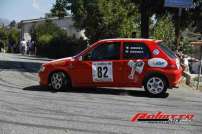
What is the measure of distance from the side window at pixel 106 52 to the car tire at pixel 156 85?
1.18 metres

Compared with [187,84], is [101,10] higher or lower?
higher

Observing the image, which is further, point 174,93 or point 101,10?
point 101,10

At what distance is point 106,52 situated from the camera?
15.8 metres

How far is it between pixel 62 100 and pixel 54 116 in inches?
111

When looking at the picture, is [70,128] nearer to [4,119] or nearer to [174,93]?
[4,119]

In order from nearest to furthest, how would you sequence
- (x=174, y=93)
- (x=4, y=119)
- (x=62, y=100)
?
(x=4, y=119)
(x=62, y=100)
(x=174, y=93)

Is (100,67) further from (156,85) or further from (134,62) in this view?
(156,85)

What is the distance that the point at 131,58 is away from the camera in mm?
15578

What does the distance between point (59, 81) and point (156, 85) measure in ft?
9.71

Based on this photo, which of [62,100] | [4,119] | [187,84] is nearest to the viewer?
[4,119]

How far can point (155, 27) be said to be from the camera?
4234cm

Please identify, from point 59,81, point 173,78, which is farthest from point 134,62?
point 59,81

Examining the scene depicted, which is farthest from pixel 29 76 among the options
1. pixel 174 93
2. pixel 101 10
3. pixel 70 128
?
pixel 101 10

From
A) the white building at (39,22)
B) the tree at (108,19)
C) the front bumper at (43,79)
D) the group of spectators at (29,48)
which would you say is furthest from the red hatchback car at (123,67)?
the white building at (39,22)
